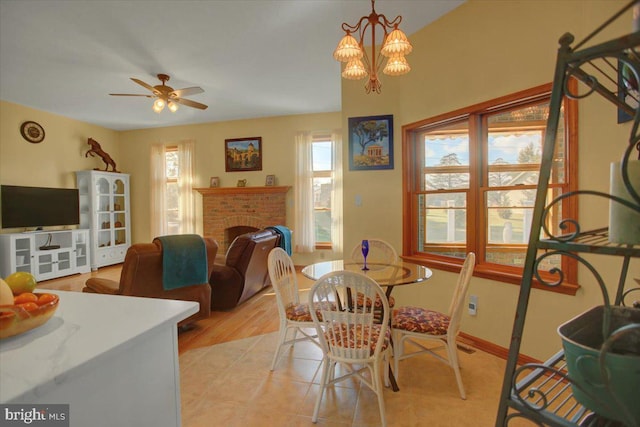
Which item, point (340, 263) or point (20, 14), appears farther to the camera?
point (20, 14)

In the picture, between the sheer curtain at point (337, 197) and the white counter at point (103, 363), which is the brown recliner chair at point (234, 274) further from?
the white counter at point (103, 363)

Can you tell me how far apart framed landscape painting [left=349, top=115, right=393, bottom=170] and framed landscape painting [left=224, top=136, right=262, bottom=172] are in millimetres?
3162

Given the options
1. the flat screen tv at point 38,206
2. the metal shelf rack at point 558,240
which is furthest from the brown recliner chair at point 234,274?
the flat screen tv at point 38,206

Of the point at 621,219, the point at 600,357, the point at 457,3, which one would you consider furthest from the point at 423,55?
the point at 600,357

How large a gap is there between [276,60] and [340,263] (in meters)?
2.61

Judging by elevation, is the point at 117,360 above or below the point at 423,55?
below

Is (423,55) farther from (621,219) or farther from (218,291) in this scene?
(218,291)

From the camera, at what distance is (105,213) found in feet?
20.2

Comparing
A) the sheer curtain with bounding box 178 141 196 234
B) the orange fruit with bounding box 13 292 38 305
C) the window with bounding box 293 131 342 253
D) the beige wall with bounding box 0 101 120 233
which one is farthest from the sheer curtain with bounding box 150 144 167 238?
the orange fruit with bounding box 13 292 38 305

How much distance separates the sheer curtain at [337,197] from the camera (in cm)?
569

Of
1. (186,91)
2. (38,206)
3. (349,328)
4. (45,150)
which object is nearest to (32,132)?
(45,150)

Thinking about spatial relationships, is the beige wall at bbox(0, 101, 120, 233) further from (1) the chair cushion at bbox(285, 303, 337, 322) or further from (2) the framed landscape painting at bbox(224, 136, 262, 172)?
(1) the chair cushion at bbox(285, 303, 337, 322)

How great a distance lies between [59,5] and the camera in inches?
104

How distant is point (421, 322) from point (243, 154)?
5.08m
